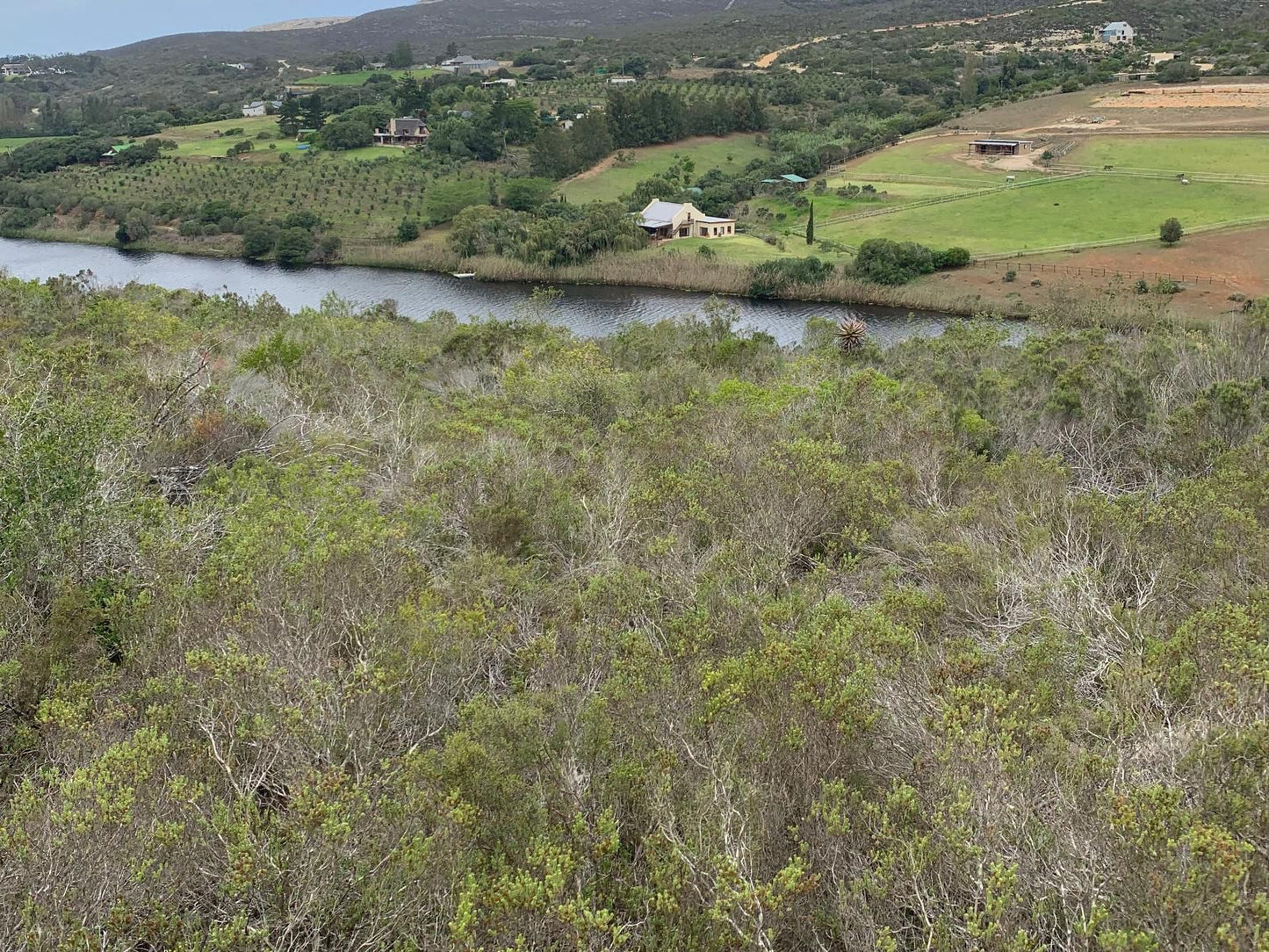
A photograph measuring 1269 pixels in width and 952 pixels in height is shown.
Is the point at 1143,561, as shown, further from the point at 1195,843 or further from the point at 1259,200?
the point at 1259,200

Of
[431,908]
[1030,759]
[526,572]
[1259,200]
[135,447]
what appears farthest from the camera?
[1259,200]

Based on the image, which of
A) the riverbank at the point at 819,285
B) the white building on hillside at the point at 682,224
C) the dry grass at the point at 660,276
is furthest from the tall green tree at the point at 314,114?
the white building on hillside at the point at 682,224

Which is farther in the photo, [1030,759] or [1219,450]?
[1219,450]

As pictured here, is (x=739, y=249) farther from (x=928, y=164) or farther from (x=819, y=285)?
(x=928, y=164)

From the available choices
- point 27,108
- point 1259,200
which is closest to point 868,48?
point 1259,200

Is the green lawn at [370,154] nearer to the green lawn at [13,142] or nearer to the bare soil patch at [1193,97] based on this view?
the green lawn at [13,142]

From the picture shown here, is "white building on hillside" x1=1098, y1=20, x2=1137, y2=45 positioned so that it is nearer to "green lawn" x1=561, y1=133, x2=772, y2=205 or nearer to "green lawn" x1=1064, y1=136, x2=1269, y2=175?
"green lawn" x1=561, y1=133, x2=772, y2=205

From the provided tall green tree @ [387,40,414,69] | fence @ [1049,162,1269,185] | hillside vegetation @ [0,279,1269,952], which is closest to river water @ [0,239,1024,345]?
fence @ [1049,162,1269,185]
